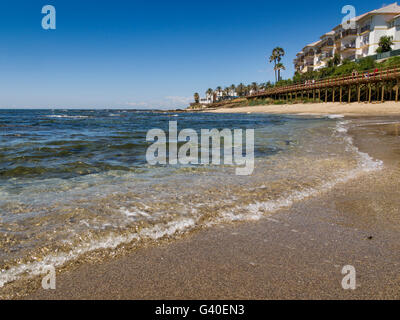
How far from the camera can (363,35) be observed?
5150cm

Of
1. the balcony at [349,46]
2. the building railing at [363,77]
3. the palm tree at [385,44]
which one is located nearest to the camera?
the building railing at [363,77]

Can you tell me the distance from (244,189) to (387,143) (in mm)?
6863

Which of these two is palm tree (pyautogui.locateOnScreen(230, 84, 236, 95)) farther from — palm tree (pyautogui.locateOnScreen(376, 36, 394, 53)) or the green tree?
palm tree (pyautogui.locateOnScreen(376, 36, 394, 53))

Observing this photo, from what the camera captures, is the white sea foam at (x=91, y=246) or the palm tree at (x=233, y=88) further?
the palm tree at (x=233, y=88)

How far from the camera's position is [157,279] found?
202 centimetres

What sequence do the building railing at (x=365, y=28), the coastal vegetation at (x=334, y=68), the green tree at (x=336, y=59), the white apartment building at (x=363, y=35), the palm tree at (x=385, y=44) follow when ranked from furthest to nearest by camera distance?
the green tree at (x=336, y=59)
the building railing at (x=365, y=28)
the white apartment building at (x=363, y=35)
the palm tree at (x=385, y=44)
the coastal vegetation at (x=334, y=68)

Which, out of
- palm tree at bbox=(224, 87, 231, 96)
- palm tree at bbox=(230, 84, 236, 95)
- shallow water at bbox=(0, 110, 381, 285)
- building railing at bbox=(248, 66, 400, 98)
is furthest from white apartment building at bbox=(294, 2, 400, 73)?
palm tree at bbox=(224, 87, 231, 96)

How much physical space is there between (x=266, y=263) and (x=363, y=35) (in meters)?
64.0

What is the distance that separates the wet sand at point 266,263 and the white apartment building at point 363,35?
57.9 m

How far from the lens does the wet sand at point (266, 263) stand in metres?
1.87

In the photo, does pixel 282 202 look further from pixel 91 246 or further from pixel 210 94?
pixel 210 94

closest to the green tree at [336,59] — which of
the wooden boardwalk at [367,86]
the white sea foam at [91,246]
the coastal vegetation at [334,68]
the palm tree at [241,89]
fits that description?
the coastal vegetation at [334,68]

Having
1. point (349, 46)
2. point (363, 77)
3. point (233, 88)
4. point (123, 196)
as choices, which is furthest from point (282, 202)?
point (233, 88)

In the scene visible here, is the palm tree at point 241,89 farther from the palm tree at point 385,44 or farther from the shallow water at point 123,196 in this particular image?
the shallow water at point 123,196
